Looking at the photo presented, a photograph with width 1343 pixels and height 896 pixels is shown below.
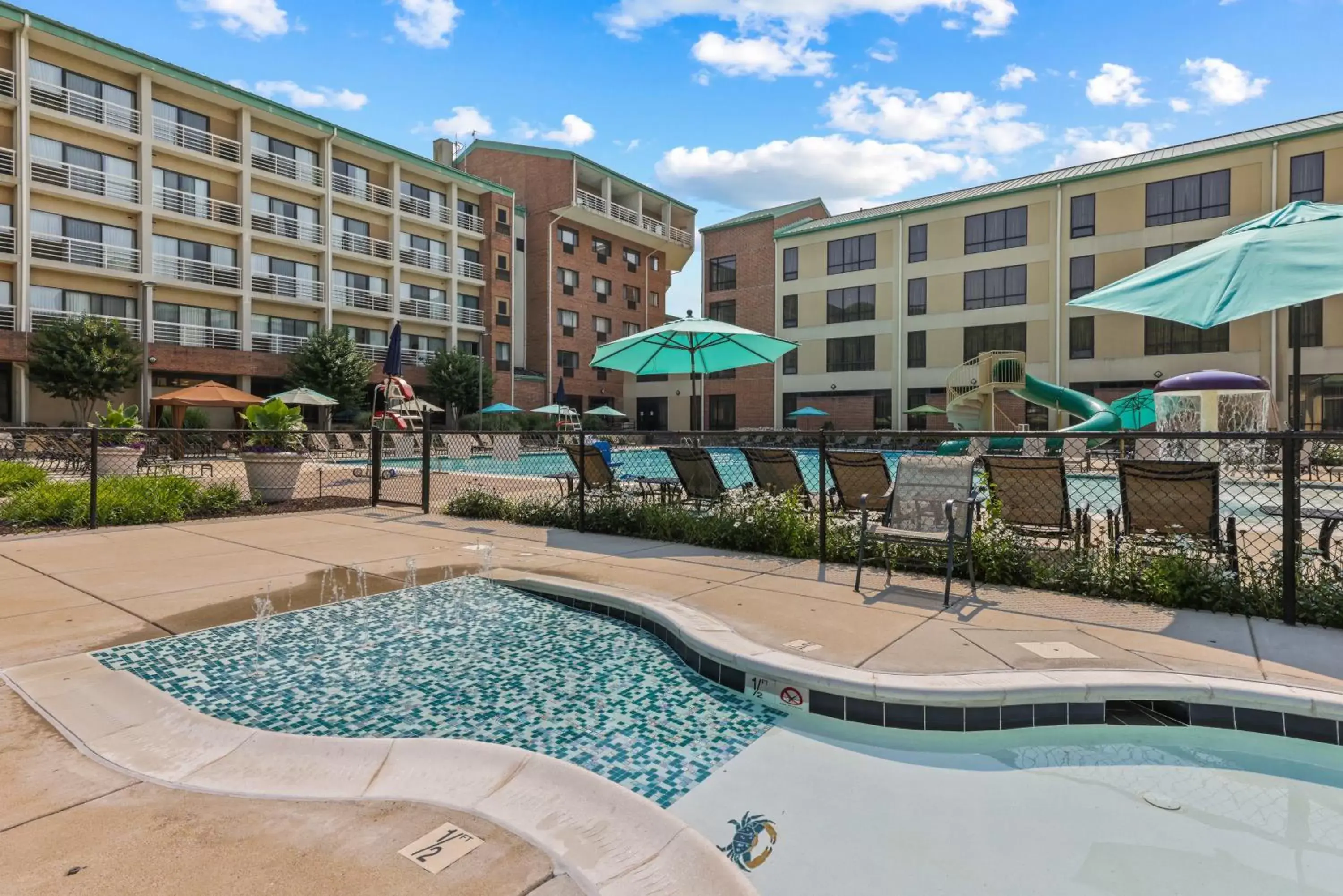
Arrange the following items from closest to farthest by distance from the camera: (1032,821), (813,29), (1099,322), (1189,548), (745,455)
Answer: (1032,821), (1189,548), (745,455), (813,29), (1099,322)

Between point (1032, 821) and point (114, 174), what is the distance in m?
34.6

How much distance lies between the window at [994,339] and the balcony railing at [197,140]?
108ft

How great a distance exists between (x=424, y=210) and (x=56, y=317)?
1738 cm

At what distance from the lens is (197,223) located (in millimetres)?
28344

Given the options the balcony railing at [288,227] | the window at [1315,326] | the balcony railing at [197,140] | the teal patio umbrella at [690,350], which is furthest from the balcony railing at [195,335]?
the window at [1315,326]

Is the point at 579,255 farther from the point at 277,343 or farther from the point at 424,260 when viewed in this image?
the point at 277,343

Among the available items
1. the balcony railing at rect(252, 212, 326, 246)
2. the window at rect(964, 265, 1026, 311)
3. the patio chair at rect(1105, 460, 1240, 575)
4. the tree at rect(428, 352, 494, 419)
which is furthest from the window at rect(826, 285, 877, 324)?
the patio chair at rect(1105, 460, 1240, 575)

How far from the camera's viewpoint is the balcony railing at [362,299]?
33.3 m

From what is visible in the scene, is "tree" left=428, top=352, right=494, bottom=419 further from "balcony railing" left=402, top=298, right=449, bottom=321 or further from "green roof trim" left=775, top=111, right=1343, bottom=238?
"green roof trim" left=775, top=111, right=1343, bottom=238

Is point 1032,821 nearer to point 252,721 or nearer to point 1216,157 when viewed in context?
point 252,721

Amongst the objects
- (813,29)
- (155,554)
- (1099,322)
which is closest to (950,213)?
(1099,322)

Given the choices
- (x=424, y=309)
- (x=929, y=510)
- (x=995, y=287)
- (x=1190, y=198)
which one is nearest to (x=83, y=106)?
(x=424, y=309)

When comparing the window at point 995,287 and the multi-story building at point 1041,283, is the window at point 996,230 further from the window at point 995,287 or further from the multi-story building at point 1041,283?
the window at point 995,287

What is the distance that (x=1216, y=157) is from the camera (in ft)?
87.0
